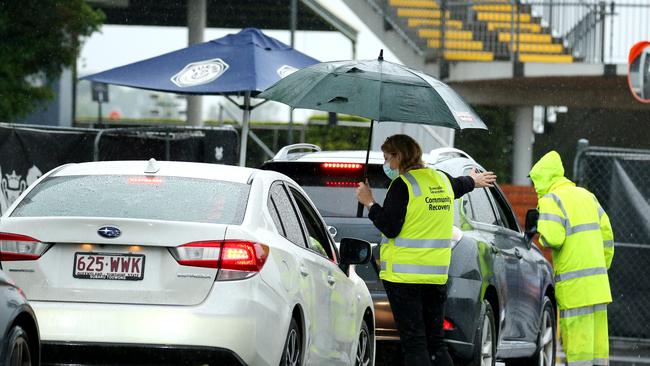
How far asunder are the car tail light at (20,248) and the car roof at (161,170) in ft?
2.58

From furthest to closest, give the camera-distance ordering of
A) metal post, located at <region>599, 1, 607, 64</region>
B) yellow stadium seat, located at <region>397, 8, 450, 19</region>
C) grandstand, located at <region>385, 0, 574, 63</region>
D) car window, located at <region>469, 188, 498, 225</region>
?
yellow stadium seat, located at <region>397, 8, 450, 19</region>
grandstand, located at <region>385, 0, 574, 63</region>
metal post, located at <region>599, 1, 607, 64</region>
car window, located at <region>469, 188, 498, 225</region>

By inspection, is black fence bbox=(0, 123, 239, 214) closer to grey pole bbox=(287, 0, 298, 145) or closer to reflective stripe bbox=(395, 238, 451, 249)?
reflective stripe bbox=(395, 238, 451, 249)

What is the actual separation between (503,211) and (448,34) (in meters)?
18.9

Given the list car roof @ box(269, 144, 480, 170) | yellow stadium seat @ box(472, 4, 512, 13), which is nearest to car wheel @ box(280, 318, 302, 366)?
car roof @ box(269, 144, 480, 170)

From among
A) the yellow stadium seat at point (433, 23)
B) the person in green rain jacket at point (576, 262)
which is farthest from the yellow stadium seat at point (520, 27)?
the person in green rain jacket at point (576, 262)

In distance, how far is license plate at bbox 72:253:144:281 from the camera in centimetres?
709

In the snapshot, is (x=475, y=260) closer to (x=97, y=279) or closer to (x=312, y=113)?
(x=97, y=279)

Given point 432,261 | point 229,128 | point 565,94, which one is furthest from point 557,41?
Result: point 432,261

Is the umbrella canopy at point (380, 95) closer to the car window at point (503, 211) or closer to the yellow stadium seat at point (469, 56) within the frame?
the car window at point (503, 211)

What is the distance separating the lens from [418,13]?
100ft

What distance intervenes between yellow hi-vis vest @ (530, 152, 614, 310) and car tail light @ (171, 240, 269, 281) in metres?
3.90

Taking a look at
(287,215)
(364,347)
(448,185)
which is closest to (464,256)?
(448,185)

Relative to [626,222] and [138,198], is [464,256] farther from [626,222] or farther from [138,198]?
[626,222]

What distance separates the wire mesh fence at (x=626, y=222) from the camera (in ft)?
48.8
